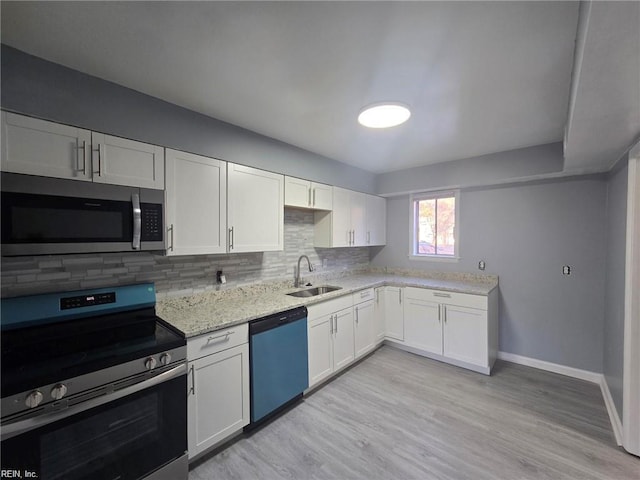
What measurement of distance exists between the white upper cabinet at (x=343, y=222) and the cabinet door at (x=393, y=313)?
0.81 m

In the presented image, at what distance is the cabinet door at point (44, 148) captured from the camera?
52.6 inches

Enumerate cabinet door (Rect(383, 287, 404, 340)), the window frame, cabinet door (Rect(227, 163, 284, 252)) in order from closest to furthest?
cabinet door (Rect(227, 163, 284, 252)) < cabinet door (Rect(383, 287, 404, 340)) < the window frame

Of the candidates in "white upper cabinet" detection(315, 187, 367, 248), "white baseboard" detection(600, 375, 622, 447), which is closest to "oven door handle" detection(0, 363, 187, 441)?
"white upper cabinet" detection(315, 187, 367, 248)

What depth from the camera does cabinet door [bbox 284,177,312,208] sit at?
2.74 metres

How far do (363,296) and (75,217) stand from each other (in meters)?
2.70

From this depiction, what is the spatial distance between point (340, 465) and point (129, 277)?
2.00 m

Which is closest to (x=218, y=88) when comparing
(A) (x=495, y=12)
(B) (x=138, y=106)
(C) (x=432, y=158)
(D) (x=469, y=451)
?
(B) (x=138, y=106)

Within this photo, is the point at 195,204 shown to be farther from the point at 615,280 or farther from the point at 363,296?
the point at 615,280

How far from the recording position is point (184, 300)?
2188 mm

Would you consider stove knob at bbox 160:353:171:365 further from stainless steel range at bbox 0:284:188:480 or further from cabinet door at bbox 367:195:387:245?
cabinet door at bbox 367:195:387:245

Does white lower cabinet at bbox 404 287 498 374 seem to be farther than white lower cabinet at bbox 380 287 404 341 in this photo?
No

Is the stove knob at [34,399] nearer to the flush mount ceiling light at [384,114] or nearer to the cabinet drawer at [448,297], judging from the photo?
the flush mount ceiling light at [384,114]

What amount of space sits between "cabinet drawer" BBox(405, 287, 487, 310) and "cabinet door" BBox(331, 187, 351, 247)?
107cm

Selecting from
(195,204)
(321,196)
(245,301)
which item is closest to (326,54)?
(195,204)
